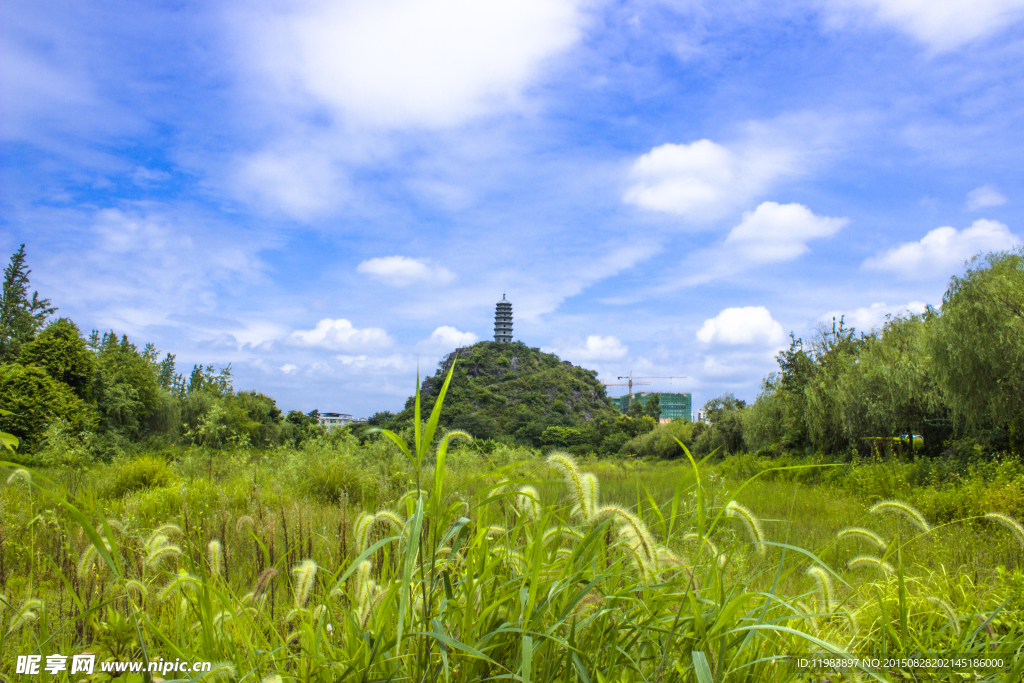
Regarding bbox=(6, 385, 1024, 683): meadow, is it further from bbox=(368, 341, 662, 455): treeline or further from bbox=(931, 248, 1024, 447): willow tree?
bbox=(368, 341, 662, 455): treeline

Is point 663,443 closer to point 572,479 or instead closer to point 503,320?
point 572,479

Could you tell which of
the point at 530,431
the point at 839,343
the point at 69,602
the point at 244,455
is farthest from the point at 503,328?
the point at 69,602

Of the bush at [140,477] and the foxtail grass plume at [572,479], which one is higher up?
the foxtail grass plume at [572,479]

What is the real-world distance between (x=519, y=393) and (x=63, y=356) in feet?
158

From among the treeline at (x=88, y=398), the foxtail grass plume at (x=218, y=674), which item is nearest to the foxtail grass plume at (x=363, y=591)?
the foxtail grass plume at (x=218, y=674)

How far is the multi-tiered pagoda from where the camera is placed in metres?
114

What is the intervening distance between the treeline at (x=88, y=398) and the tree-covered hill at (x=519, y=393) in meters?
18.8

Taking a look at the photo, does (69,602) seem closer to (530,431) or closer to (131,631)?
(131,631)

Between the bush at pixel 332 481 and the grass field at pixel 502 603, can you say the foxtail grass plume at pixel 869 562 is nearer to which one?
the grass field at pixel 502 603

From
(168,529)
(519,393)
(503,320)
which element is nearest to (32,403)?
(168,529)

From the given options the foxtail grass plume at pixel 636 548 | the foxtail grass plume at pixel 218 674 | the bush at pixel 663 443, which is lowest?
the bush at pixel 663 443

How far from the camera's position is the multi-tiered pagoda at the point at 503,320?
114m

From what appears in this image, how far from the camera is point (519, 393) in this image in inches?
2441

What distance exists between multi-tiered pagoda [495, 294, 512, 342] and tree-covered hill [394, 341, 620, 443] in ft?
124
